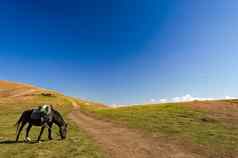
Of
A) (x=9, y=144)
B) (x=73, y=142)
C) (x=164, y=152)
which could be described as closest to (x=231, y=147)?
(x=164, y=152)

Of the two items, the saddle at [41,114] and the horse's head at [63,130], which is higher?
the saddle at [41,114]

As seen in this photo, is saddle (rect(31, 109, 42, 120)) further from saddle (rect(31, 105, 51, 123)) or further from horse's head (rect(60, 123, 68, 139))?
horse's head (rect(60, 123, 68, 139))

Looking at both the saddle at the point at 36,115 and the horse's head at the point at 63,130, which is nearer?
the saddle at the point at 36,115

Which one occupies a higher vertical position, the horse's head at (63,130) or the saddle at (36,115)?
the saddle at (36,115)

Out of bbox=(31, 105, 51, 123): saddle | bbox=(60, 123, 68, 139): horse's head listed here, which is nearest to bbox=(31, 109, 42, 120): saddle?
bbox=(31, 105, 51, 123): saddle

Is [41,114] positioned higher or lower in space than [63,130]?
higher

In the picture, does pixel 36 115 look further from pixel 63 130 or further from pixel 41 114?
pixel 63 130

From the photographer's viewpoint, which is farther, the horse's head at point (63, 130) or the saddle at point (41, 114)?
the horse's head at point (63, 130)

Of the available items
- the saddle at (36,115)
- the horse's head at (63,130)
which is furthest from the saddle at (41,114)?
the horse's head at (63,130)

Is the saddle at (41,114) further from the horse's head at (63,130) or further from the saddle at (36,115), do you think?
the horse's head at (63,130)

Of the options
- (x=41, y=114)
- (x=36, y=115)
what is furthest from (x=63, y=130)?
(x=36, y=115)

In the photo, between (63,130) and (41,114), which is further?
(63,130)

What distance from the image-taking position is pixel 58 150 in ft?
46.1

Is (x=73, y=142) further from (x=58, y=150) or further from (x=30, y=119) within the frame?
(x=30, y=119)
